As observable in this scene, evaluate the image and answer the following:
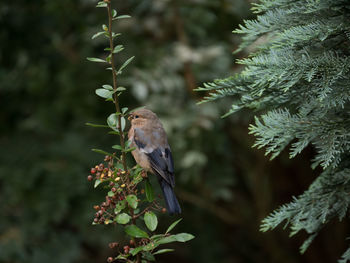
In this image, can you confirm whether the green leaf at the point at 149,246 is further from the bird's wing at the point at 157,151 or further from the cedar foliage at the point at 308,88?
the bird's wing at the point at 157,151

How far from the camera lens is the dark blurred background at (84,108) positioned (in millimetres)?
4648

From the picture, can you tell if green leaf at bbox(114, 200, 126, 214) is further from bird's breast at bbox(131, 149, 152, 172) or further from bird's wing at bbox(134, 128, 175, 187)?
bird's breast at bbox(131, 149, 152, 172)

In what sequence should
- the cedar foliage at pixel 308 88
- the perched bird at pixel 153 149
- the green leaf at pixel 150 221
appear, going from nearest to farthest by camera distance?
the cedar foliage at pixel 308 88, the green leaf at pixel 150 221, the perched bird at pixel 153 149

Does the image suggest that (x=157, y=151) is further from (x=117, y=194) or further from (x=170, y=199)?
(x=117, y=194)

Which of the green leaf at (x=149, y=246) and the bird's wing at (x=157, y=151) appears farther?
the bird's wing at (x=157, y=151)

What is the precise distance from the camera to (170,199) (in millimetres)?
2711

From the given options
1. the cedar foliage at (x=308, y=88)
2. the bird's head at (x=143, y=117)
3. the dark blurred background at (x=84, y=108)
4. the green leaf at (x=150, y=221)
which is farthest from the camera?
the dark blurred background at (x=84, y=108)

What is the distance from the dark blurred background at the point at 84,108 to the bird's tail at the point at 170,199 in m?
1.48

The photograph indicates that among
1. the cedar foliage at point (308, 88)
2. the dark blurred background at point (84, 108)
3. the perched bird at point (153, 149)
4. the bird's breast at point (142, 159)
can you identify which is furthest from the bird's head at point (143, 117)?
the cedar foliage at point (308, 88)

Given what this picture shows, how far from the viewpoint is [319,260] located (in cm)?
571

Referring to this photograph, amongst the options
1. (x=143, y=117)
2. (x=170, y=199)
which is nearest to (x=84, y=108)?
(x=143, y=117)

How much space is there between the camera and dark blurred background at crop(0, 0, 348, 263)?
4.65 meters

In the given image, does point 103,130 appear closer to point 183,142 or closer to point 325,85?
point 183,142

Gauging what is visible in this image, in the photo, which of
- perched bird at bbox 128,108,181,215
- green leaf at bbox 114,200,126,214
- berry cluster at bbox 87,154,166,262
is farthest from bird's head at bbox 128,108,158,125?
green leaf at bbox 114,200,126,214
